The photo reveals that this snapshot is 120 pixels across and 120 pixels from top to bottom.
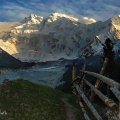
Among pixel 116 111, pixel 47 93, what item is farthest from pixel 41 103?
pixel 116 111

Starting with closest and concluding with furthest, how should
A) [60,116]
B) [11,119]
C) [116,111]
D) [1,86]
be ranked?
[116,111]
[11,119]
[60,116]
[1,86]

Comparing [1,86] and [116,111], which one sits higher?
[116,111]

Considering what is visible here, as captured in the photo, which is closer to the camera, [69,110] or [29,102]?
[29,102]

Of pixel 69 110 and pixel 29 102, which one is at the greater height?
pixel 29 102

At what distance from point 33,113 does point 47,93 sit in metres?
4.52

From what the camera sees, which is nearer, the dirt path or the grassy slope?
the grassy slope

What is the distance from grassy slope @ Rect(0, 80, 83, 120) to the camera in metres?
18.6

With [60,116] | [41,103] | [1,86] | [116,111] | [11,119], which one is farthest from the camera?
[1,86]

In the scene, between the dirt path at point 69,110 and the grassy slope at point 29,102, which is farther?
the dirt path at point 69,110

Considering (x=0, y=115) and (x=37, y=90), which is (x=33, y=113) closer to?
(x=0, y=115)

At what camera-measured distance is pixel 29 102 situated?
66.1 ft

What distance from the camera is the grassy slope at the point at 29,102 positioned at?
61.0ft

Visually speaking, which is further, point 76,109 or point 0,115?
point 76,109

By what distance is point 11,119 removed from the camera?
17859 millimetres
